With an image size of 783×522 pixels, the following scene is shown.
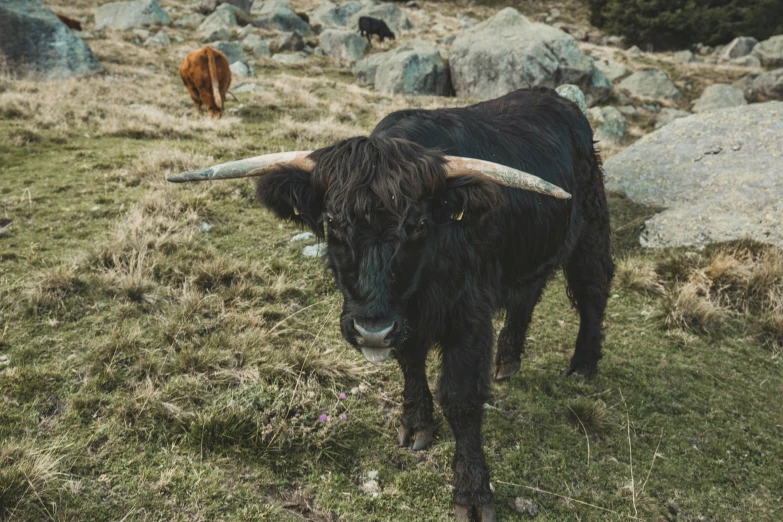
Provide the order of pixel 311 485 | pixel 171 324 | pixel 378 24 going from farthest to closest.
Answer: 1. pixel 378 24
2. pixel 171 324
3. pixel 311 485

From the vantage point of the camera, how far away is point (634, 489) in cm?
303

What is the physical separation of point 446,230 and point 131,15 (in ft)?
98.5

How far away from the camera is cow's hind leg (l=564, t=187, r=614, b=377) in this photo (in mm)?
4211

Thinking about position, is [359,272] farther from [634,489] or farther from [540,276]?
[634,489]

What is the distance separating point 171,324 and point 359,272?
2.22m

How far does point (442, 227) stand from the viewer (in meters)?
2.59

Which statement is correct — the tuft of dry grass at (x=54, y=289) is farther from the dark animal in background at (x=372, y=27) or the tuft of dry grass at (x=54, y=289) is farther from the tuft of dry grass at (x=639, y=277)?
the dark animal in background at (x=372, y=27)

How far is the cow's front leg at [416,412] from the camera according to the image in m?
3.25

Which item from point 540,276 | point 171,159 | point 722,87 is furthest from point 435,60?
point 540,276

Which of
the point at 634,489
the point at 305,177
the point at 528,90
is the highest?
the point at 528,90

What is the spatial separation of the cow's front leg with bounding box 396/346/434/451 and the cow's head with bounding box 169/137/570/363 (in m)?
0.86

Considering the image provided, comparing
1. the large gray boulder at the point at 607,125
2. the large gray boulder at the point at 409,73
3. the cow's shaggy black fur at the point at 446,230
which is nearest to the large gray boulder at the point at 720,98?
the large gray boulder at the point at 607,125

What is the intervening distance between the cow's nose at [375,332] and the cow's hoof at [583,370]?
2.53 m

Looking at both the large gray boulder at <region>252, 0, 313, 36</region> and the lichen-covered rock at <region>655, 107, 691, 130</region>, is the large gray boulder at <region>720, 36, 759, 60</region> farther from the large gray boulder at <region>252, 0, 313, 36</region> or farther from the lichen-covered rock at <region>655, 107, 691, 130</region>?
the large gray boulder at <region>252, 0, 313, 36</region>
